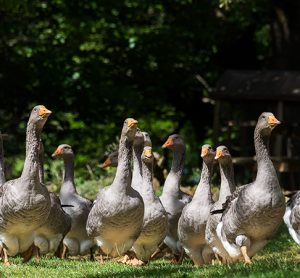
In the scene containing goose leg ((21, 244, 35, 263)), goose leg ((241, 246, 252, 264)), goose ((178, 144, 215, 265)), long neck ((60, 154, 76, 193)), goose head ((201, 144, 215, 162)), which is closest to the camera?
goose leg ((241, 246, 252, 264))

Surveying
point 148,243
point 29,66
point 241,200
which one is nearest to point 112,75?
point 29,66

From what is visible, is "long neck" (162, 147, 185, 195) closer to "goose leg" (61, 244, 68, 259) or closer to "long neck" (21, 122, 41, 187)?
"goose leg" (61, 244, 68, 259)

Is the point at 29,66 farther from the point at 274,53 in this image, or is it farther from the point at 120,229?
the point at 120,229

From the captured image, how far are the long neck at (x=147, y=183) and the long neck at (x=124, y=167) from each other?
76cm

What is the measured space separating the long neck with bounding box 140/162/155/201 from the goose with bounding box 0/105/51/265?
1.82 m

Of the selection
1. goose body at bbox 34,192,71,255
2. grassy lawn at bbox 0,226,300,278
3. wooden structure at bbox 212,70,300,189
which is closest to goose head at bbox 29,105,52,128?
goose body at bbox 34,192,71,255

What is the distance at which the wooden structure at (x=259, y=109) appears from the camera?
23.9 m

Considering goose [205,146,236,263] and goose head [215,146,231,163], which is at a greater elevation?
goose head [215,146,231,163]

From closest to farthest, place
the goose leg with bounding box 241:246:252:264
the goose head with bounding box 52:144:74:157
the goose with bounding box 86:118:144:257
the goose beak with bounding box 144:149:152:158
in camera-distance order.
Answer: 1. the goose leg with bounding box 241:246:252:264
2. the goose with bounding box 86:118:144:257
3. the goose beak with bounding box 144:149:152:158
4. the goose head with bounding box 52:144:74:157

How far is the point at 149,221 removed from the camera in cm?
1309

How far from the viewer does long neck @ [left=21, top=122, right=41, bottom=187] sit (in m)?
12.0

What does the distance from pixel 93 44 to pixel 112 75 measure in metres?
1.17

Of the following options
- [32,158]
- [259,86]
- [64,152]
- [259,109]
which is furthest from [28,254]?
[259,109]

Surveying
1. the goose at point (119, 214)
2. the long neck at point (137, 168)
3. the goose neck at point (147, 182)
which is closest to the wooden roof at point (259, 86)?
the long neck at point (137, 168)
